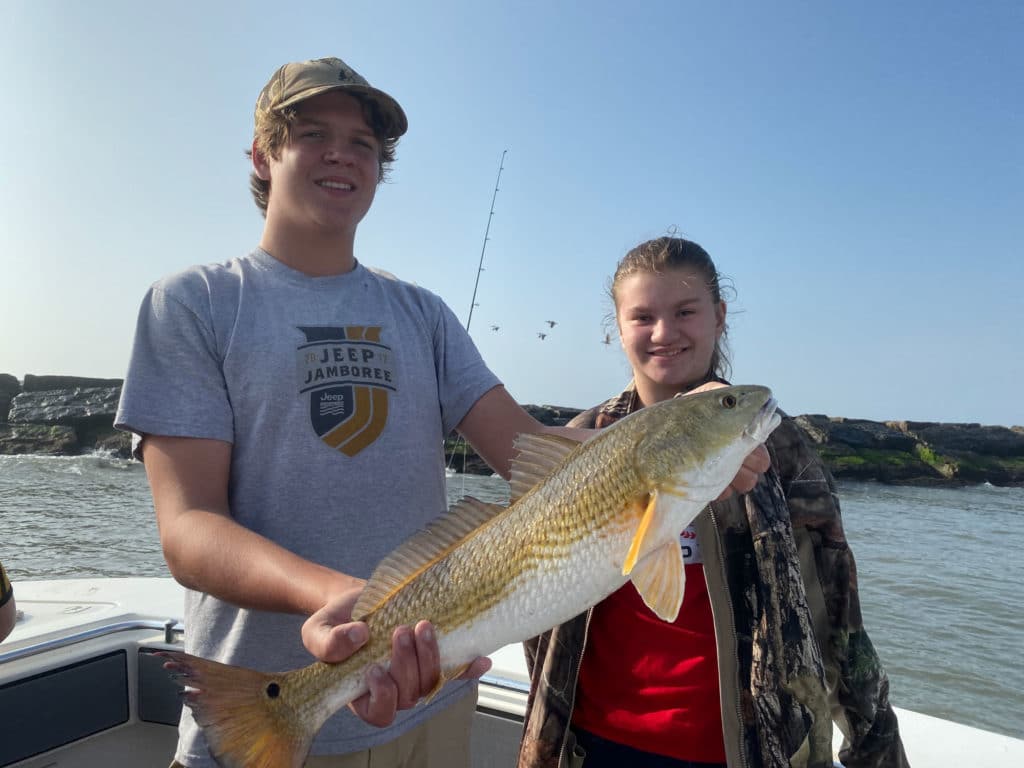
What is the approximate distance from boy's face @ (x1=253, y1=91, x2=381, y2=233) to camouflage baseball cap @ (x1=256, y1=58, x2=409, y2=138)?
0.19 feet

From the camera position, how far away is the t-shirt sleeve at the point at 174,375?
2188 millimetres

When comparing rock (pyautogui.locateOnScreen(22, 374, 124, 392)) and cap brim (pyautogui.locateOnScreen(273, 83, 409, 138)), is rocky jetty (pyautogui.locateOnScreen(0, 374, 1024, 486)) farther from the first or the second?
cap brim (pyautogui.locateOnScreen(273, 83, 409, 138))

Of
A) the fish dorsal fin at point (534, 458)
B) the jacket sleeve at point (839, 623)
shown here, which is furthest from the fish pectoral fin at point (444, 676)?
the jacket sleeve at point (839, 623)

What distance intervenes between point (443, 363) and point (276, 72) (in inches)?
54.0

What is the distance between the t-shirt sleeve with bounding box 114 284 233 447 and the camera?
7.18ft

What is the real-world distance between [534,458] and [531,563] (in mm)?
358

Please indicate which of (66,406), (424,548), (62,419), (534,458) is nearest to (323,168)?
(534,458)

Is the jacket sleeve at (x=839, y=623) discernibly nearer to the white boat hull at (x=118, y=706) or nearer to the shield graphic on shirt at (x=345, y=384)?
the white boat hull at (x=118, y=706)

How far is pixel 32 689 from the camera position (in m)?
3.64

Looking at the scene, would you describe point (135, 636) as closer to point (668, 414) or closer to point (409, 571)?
point (409, 571)

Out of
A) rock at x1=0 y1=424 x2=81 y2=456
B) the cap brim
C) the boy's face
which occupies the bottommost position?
rock at x1=0 y1=424 x2=81 y2=456

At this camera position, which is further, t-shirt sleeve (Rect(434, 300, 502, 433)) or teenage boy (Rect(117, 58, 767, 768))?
t-shirt sleeve (Rect(434, 300, 502, 433))

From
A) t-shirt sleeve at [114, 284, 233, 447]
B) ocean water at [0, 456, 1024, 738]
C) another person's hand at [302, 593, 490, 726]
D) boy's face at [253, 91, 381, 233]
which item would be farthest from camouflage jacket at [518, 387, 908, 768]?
ocean water at [0, 456, 1024, 738]

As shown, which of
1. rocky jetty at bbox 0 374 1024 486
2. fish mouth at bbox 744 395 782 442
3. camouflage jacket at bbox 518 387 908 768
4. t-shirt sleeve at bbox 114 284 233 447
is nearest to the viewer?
fish mouth at bbox 744 395 782 442
